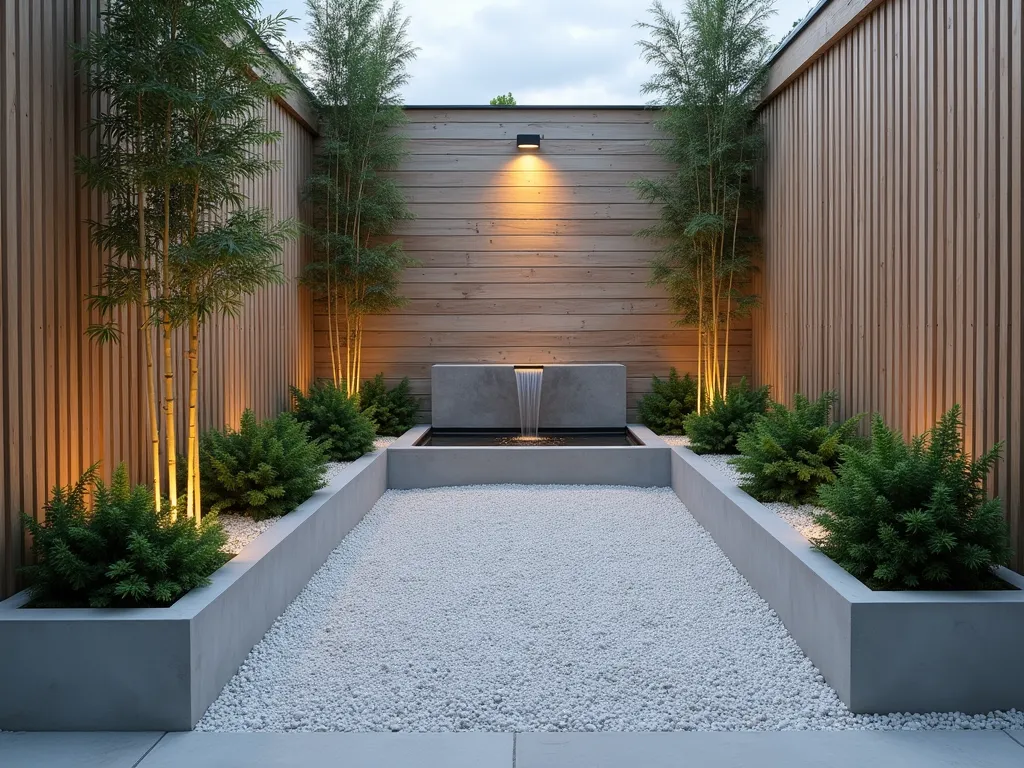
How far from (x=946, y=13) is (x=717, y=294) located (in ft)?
11.9

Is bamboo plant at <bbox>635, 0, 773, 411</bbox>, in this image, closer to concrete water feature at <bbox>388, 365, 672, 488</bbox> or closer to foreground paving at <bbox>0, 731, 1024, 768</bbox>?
concrete water feature at <bbox>388, 365, 672, 488</bbox>

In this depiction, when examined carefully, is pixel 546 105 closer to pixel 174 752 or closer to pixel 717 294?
pixel 717 294

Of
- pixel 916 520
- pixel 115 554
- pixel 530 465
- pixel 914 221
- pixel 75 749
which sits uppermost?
pixel 914 221

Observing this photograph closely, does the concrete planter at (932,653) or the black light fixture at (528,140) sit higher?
the black light fixture at (528,140)

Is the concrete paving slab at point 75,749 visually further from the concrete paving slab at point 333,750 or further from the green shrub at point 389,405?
the green shrub at point 389,405

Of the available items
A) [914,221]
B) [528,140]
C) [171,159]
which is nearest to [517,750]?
[171,159]

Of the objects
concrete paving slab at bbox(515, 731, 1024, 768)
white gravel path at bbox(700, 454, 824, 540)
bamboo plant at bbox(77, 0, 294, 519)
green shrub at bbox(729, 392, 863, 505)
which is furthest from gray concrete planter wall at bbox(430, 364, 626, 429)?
concrete paving slab at bbox(515, 731, 1024, 768)

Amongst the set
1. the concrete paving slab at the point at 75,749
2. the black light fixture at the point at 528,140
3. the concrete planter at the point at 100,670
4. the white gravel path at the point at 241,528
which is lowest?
the concrete paving slab at the point at 75,749

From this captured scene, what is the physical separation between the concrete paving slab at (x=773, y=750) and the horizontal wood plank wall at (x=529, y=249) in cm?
576

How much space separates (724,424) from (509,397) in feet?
7.13

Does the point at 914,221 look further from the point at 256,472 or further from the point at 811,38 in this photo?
the point at 256,472

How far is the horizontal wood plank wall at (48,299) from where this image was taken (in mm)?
2820

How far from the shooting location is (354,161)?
24.6 feet

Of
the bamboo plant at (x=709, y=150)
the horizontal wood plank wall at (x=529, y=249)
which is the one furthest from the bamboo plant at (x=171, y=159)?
the horizontal wood plank wall at (x=529, y=249)
